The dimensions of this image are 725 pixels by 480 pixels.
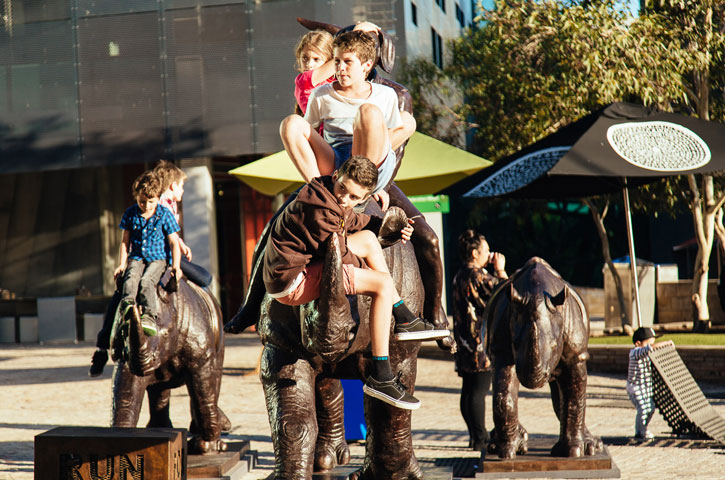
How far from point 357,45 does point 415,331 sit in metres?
1.39

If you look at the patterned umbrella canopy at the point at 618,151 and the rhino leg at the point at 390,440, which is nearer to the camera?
the rhino leg at the point at 390,440

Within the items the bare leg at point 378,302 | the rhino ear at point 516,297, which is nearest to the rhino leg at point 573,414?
the rhino ear at point 516,297

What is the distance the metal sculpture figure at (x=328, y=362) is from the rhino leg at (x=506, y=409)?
7.16ft

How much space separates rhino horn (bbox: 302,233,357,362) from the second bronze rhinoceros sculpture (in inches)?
105

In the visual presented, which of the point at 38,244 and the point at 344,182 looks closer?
the point at 344,182

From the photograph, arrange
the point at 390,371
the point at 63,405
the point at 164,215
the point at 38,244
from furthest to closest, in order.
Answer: the point at 38,244 → the point at 63,405 → the point at 164,215 → the point at 390,371

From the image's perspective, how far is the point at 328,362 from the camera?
14.0ft

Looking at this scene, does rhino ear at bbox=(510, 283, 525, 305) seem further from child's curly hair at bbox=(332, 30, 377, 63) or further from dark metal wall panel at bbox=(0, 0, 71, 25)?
dark metal wall panel at bbox=(0, 0, 71, 25)

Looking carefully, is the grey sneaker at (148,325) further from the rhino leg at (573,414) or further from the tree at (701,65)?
the tree at (701,65)

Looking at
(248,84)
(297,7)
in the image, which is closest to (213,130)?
(248,84)

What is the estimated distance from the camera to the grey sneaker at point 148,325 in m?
6.31

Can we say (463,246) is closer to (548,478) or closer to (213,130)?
(548,478)

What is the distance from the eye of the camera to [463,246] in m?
8.19

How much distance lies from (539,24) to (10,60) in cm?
1217
